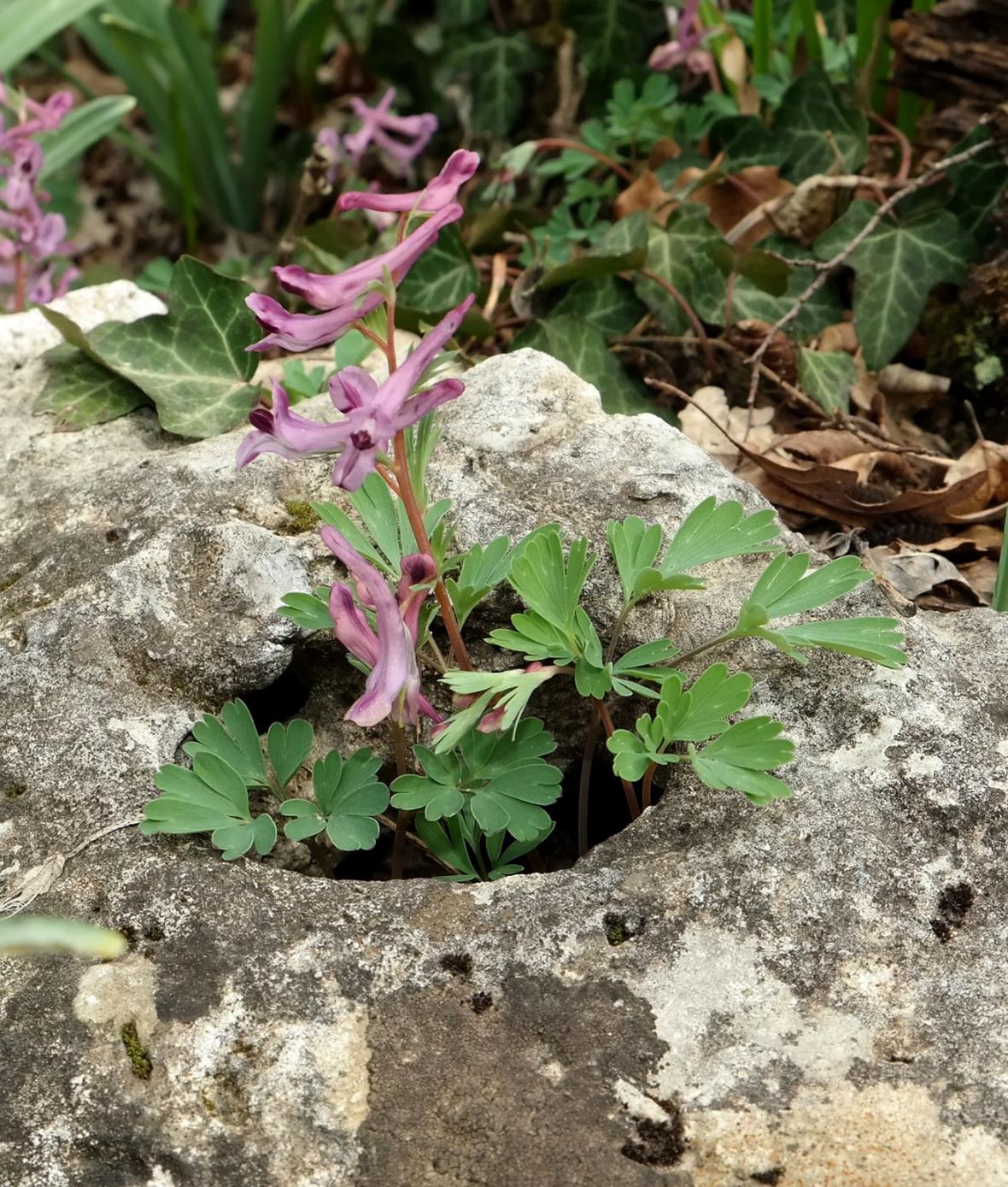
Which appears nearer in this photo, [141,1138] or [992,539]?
[141,1138]

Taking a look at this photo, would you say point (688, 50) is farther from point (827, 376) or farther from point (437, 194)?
point (437, 194)

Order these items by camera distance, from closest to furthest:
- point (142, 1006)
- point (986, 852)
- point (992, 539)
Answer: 1. point (142, 1006)
2. point (986, 852)
3. point (992, 539)

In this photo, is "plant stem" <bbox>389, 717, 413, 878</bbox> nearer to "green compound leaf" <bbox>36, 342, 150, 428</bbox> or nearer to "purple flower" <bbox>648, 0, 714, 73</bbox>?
"green compound leaf" <bbox>36, 342, 150, 428</bbox>

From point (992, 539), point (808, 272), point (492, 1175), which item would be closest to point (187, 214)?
point (808, 272)

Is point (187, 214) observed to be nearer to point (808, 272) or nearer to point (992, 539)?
point (808, 272)

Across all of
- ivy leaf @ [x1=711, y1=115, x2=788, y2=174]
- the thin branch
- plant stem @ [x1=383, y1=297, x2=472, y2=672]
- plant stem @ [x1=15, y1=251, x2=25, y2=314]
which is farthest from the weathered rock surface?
ivy leaf @ [x1=711, y1=115, x2=788, y2=174]

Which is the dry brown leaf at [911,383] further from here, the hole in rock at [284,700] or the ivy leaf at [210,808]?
the ivy leaf at [210,808]

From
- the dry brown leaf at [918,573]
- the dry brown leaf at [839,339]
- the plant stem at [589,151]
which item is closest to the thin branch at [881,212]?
the dry brown leaf at [839,339]
